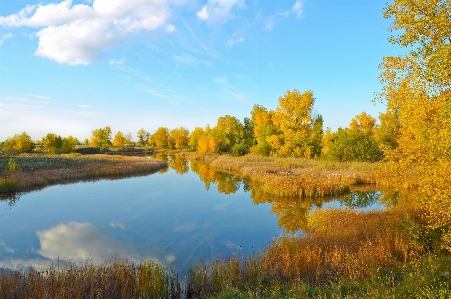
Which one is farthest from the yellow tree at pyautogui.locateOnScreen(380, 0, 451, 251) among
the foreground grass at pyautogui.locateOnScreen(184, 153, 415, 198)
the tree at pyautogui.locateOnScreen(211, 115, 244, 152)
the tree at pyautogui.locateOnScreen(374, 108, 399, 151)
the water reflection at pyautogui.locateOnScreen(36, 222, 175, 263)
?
the tree at pyautogui.locateOnScreen(211, 115, 244, 152)

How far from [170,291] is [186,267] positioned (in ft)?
8.42

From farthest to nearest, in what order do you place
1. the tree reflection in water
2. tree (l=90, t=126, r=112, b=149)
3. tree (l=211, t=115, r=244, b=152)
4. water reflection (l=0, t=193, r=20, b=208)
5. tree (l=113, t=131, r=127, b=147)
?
1. tree (l=113, t=131, r=127, b=147)
2. tree (l=90, t=126, r=112, b=149)
3. tree (l=211, t=115, r=244, b=152)
4. water reflection (l=0, t=193, r=20, b=208)
5. the tree reflection in water

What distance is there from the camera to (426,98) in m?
10.0

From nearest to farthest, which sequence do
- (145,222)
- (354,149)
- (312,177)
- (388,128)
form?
(145,222) → (312,177) → (354,149) → (388,128)

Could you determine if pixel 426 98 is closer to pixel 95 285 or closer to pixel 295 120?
pixel 95 285

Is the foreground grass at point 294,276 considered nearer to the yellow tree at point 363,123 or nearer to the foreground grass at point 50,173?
the foreground grass at point 50,173

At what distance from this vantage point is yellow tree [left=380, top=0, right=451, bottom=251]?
8.66 metres

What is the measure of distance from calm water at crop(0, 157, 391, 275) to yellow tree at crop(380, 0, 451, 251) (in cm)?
720

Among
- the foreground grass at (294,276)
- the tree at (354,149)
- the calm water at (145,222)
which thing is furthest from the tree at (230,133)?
the foreground grass at (294,276)

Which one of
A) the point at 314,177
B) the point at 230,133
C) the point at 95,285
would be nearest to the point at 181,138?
the point at 230,133

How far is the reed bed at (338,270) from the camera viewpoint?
761cm

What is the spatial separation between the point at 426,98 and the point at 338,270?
643 centimetres

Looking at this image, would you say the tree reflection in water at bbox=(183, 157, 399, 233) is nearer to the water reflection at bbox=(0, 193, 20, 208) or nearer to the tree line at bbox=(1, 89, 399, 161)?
the tree line at bbox=(1, 89, 399, 161)

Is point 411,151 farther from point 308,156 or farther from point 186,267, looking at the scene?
point 308,156
